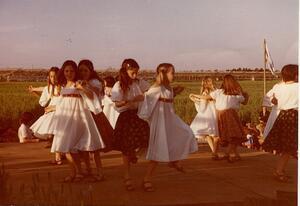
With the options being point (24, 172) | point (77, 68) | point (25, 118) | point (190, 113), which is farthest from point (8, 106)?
point (190, 113)

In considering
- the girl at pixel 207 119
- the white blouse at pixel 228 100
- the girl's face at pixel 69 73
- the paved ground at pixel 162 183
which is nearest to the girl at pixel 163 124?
the paved ground at pixel 162 183

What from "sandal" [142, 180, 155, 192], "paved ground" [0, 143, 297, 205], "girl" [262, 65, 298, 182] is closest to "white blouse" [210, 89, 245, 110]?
"paved ground" [0, 143, 297, 205]

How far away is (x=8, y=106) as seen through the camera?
8703 millimetres

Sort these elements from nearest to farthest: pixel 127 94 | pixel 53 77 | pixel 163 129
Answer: pixel 163 129 < pixel 127 94 < pixel 53 77

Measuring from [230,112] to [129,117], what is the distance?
106 inches

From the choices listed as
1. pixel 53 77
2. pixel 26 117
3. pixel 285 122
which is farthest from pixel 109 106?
pixel 285 122

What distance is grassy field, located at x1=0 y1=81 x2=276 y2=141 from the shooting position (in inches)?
341

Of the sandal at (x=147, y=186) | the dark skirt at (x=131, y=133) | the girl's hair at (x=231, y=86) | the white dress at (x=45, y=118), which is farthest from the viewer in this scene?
the girl's hair at (x=231, y=86)

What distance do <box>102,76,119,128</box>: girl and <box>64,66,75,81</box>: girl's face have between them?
2547 millimetres

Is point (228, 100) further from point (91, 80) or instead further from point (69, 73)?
point (69, 73)

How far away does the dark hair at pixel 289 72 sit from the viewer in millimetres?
6431

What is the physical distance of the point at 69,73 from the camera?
6.34 metres

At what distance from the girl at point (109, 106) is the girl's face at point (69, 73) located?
8.36 feet

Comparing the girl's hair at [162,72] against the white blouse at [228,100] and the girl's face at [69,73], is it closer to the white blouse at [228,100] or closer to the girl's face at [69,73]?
the girl's face at [69,73]
